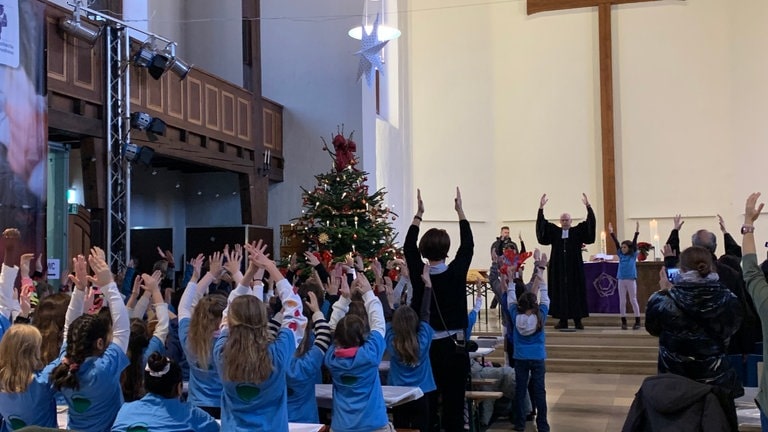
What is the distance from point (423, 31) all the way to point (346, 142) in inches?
257

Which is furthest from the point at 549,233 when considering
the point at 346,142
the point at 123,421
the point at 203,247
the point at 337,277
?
the point at 123,421

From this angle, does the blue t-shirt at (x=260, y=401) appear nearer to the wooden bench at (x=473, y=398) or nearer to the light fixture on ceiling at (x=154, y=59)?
the wooden bench at (x=473, y=398)

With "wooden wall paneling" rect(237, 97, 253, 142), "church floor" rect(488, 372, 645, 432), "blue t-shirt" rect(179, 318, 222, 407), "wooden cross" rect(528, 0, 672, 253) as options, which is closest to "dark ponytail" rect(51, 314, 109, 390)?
"blue t-shirt" rect(179, 318, 222, 407)

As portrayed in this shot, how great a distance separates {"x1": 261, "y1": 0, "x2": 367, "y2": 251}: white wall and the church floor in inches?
236

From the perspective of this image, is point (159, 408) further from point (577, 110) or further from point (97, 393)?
point (577, 110)

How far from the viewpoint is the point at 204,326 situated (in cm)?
411

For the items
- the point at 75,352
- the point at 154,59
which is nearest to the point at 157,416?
the point at 75,352

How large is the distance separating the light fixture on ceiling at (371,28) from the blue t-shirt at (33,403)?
9211 mm

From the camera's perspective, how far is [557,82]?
17.6 m

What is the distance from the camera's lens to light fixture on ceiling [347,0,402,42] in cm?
1240

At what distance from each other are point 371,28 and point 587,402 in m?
6.86

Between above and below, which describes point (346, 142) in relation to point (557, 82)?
below

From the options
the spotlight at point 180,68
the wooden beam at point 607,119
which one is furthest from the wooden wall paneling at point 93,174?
the wooden beam at point 607,119

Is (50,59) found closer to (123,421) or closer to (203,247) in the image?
(203,247)
